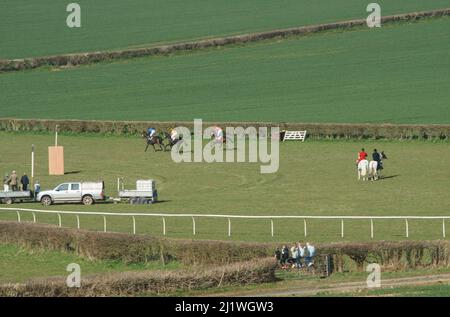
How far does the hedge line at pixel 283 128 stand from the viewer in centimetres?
6525

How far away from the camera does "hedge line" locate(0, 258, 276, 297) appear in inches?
1307

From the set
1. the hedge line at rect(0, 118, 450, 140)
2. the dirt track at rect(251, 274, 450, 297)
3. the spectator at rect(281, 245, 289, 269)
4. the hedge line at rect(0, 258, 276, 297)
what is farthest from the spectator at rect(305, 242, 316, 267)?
the hedge line at rect(0, 118, 450, 140)

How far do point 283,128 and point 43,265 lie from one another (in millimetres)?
29067

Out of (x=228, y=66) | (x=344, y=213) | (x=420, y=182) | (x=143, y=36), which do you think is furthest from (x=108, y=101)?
(x=344, y=213)

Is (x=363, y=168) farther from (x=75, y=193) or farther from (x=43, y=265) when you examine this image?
(x=43, y=265)

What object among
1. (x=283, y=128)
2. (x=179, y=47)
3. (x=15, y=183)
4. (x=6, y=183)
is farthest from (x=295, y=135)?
(x=179, y=47)

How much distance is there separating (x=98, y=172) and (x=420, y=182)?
14.9 m

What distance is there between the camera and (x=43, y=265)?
40688 millimetres

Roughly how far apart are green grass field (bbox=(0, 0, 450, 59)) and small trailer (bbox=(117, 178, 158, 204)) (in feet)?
156

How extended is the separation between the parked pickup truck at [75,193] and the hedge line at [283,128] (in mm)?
17949

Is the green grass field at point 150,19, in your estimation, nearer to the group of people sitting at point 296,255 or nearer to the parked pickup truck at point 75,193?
the parked pickup truck at point 75,193

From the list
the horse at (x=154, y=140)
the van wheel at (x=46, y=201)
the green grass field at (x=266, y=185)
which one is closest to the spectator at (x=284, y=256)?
the green grass field at (x=266, y=185)

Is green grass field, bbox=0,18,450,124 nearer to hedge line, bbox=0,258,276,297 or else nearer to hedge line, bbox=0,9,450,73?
hedge line, bbox=0,9,450,73
